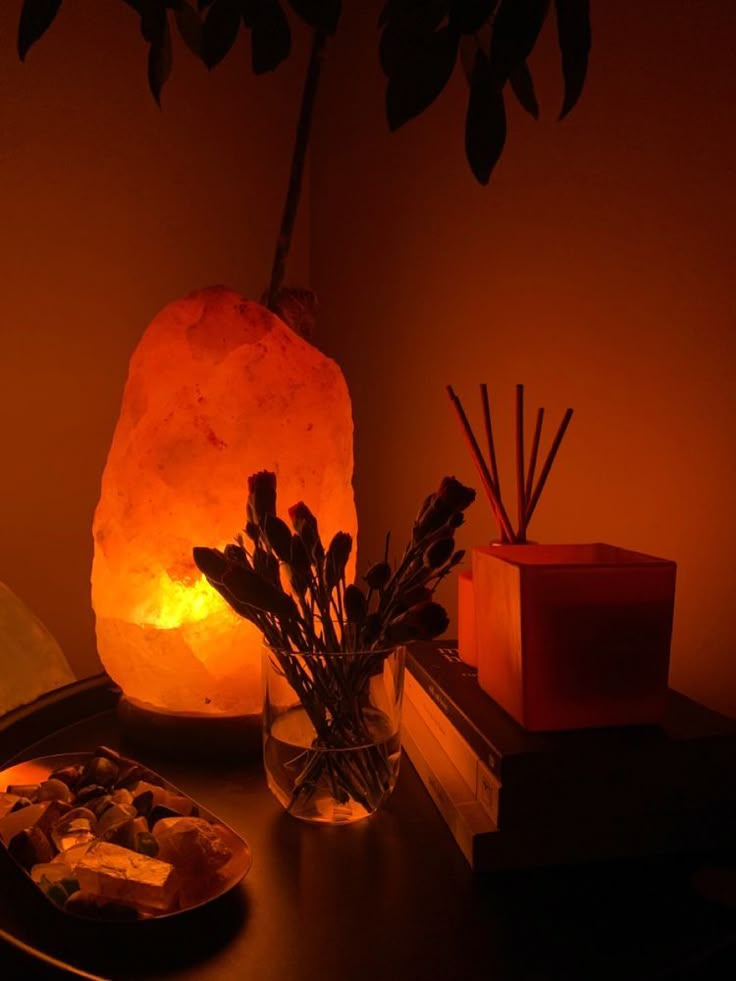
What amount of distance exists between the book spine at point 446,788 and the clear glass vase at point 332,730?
40 mm

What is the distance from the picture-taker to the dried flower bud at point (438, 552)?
64 centimetres

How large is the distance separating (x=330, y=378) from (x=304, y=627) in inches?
11.0

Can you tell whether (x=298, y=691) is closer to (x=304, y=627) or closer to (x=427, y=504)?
(x=304, y=627)

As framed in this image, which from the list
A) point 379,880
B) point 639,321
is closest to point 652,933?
point 379,880

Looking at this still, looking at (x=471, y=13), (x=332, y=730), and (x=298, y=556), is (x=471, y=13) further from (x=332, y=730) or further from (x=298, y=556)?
(x=332, y=730)

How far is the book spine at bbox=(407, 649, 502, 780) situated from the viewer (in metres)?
0.60

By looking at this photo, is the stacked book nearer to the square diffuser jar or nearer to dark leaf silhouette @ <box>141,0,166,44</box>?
the square diffuser jar

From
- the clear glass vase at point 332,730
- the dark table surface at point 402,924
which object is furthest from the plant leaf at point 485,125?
the dark table surface at point 402,924

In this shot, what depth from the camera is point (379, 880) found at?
0.60 m

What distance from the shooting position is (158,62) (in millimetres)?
778

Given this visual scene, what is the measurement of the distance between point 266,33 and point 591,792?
0.62 meters

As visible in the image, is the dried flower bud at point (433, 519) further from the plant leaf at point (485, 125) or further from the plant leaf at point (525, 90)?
the plant leaf at point (525, 90)

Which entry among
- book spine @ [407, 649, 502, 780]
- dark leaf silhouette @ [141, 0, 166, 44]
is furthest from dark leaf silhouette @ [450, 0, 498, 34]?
book spine @ [407, 649, 502, 780]

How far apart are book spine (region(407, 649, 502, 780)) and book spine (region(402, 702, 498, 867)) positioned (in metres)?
0.03
